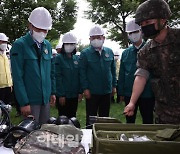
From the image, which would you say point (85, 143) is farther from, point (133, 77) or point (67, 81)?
point (67, 81)

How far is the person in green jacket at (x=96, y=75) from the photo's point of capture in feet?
12.9

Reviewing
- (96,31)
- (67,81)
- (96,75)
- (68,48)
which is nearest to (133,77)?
(96,75)

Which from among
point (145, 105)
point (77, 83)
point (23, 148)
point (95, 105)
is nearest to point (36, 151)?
point (23, 148)

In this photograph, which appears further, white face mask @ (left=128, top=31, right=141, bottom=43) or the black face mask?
white face mask @ (left=128, top=31, right=141, bottom=43)

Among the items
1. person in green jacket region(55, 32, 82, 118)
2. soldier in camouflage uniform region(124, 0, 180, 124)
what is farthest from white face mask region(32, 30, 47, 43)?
person in green jacket region(55, 32, 82, 118)

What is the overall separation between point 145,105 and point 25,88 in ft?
4.93

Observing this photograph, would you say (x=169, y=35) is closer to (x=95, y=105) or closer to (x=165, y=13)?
(x=165, y=13)

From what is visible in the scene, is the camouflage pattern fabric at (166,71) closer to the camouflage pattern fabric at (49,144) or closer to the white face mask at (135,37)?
the camouflage pattern fabric at (49,144)

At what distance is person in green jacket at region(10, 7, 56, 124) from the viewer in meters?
2.69

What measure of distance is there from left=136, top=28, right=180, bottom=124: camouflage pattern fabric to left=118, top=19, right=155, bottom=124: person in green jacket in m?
1.12

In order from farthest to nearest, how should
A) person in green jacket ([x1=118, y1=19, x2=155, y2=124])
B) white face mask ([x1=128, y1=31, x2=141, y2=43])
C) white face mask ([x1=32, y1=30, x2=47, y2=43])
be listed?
white face mask ([x1=128, y1=31, x2=141, y2=43]) → person in green jacket ([x1=118, y1=19, x2=155, y2=124]) → white face mask ([x1=32, y1=30, x2=47, y2=43])

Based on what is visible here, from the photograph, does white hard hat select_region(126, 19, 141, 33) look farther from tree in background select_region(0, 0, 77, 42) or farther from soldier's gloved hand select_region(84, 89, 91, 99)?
tree in background select_region(0, 0, 77, 42)

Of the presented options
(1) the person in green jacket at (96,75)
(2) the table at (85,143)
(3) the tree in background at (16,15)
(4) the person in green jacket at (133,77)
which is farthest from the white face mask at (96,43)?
(3) the tree in background at (16,15)

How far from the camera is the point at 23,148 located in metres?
1.45
